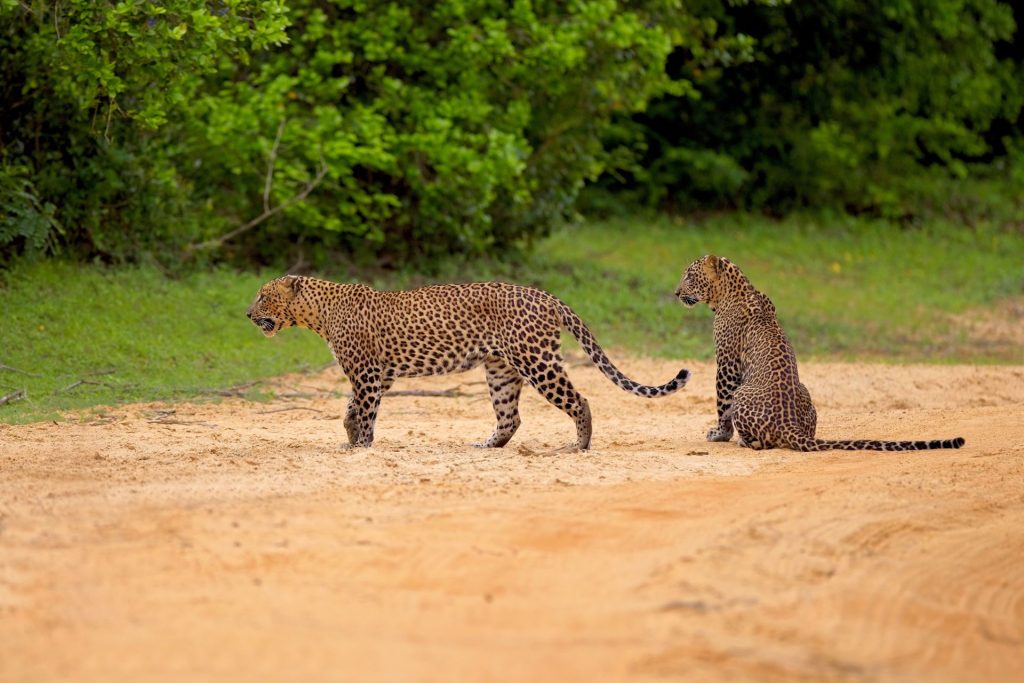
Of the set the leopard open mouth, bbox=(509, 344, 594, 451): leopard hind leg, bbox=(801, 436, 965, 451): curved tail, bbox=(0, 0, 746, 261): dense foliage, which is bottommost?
bbox=(801, 436, 965, 451): curved tail

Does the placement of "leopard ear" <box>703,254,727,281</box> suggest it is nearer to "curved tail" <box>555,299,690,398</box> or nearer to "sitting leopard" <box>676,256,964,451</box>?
"sitting leopard" <box>676,256,964,451</box>

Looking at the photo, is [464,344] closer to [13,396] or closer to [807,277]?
[13,396]

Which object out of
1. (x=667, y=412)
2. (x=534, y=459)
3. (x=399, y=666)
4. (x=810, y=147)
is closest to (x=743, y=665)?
(x=399, y=666)

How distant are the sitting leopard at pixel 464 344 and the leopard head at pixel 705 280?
132 cm

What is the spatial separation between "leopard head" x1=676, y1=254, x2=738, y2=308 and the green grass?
399 centimetres

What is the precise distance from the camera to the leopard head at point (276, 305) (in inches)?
416

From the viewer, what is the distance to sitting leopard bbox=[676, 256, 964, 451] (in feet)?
32.9

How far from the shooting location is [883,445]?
32.3 ft

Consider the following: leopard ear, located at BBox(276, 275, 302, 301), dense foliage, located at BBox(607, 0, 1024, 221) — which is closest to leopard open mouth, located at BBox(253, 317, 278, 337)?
leopard ear, located at BBox(276, 275, 302, 301)

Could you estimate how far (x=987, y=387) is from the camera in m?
13.9

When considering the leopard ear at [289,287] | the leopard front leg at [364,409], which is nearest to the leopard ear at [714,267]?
the leopard front leg at [364,409]

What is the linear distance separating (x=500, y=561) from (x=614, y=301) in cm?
1143

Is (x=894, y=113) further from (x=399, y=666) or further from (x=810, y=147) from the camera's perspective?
(x=399, y=666)

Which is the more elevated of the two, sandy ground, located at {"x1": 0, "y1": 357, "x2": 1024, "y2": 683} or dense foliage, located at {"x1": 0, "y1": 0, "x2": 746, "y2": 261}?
dense foliage, located at {"x1": 0, "y1": 0, "x2": 746, "y2": 261}
